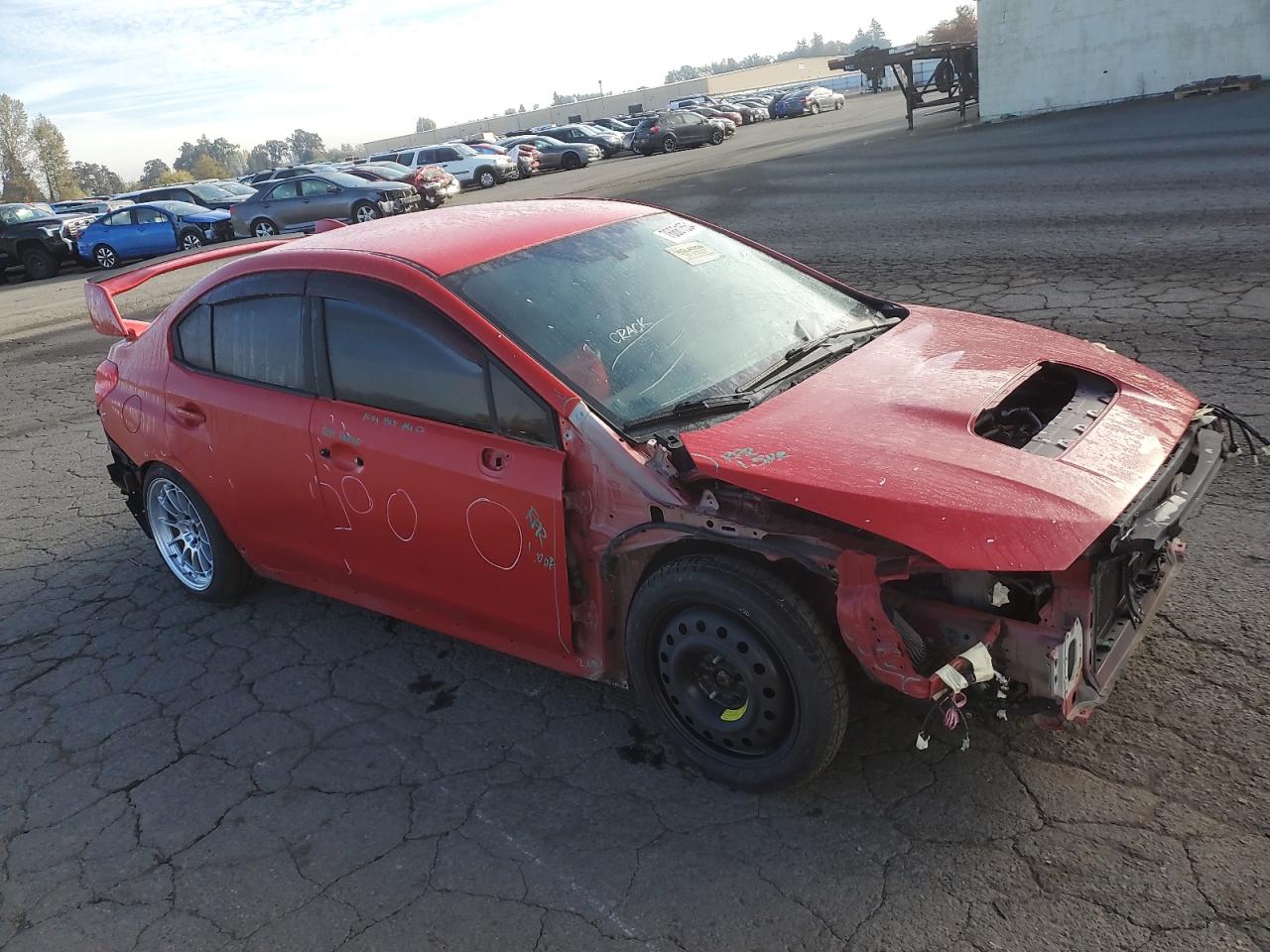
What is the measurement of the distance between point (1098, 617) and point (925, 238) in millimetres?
9216

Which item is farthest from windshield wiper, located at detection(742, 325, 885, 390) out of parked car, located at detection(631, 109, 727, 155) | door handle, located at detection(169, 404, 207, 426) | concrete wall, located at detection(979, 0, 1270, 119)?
parked car, located at detection(631, 109, 727, 155)

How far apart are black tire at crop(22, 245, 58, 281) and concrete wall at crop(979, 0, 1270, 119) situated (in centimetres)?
2294

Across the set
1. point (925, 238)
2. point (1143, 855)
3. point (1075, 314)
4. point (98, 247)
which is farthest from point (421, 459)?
point (98, 247)

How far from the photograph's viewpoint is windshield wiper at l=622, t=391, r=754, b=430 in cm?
324

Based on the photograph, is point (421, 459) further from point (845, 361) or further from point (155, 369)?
point (155, 369)

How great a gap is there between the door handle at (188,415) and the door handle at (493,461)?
1.73 m

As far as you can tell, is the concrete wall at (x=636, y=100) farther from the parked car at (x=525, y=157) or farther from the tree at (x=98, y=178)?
the parked car at (x=525, y=157)

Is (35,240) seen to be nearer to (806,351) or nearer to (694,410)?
(806,351)

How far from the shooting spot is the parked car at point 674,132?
117 ft

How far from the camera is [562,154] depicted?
35.6m

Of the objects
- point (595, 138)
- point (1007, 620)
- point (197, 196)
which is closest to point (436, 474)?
point (1007, 620)

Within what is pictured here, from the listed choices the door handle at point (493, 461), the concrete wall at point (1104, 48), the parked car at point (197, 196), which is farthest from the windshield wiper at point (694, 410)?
the parked car at point (197, 196)

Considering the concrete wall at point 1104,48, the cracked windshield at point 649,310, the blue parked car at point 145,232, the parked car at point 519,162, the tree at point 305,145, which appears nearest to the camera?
the cracked windshield at point 649,310

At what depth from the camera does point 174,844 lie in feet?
10.7
